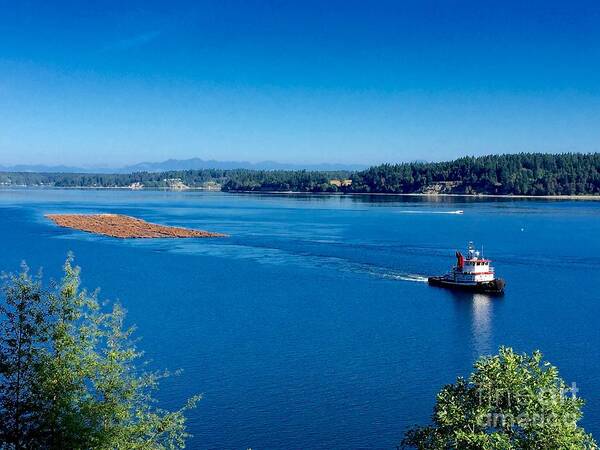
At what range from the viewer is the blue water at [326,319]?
87.9 ft

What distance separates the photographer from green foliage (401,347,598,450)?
1466 cm

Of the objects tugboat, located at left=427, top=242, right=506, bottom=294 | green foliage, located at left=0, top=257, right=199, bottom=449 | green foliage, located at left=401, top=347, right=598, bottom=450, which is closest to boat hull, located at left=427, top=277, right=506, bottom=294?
tugboat, located at left=427, top=242, right=506, bottom=294

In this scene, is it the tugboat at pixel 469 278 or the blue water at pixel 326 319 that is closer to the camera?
the blue water at pixel 326 319

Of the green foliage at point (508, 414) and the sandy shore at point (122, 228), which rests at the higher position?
Result: the green foliage at point (508, 414)

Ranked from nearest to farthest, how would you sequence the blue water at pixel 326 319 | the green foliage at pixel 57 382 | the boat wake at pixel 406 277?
the green foliage at pixel 57 382, the blue water at pixel 326 319, the boat wake at pixel 406 277

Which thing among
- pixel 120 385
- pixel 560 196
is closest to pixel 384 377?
pixel 120 385

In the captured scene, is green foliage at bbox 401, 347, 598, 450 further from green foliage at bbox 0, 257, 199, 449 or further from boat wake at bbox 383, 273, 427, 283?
boat wake at bbox 383, 273, 427, 283

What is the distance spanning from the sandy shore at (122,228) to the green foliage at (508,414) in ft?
251

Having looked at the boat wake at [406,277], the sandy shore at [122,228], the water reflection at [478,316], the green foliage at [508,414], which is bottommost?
the water reflection at [478,316]

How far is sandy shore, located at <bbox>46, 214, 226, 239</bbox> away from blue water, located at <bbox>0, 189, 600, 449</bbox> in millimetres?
5406

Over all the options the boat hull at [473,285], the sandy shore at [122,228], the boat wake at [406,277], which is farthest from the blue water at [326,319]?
the sandy shore at [122,228]

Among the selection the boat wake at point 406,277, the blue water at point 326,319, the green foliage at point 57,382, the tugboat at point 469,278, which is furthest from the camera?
the boat wake at point 406,277

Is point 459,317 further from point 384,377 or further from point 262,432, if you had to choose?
point 262,432

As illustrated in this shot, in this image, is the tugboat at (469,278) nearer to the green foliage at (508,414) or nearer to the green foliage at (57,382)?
the green foliage at (508,414)
